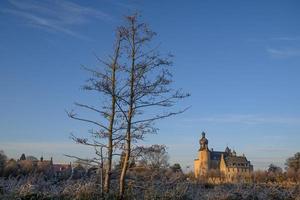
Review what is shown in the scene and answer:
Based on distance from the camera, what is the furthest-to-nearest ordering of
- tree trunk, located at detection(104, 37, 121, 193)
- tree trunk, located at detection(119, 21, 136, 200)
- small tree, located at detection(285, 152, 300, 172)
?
small tree, located at detection(285, 152, 300, 172), tree trunk, located at detection(104, 37, 121, 193), tree trunk, located at detection(119, 21, 136, 200)

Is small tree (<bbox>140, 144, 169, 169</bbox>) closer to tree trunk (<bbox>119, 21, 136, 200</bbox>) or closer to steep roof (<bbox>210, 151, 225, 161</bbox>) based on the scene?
tree trunk (<bbox>119, 21, 136, 200</bbox>)

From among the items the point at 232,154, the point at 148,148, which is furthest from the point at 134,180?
the point at 232,154

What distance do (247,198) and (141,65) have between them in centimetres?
819

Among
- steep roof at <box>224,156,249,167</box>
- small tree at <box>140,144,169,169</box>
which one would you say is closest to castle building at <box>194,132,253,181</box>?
steep roof at <box>224,156,249,167</box>

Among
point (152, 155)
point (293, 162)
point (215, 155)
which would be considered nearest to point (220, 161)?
point (215, 155)

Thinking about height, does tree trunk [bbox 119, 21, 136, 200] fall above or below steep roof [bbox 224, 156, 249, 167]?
below

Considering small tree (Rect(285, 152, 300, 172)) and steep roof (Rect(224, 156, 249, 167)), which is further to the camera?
steep roof (Rect(224, 156, 249, 167))

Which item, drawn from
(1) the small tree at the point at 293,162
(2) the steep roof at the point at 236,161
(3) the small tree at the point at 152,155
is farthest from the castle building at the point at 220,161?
(3) the small tree at the point at 152,155

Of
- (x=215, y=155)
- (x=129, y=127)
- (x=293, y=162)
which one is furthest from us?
(x=215, y=155)

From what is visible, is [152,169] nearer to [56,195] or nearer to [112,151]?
[112,151]

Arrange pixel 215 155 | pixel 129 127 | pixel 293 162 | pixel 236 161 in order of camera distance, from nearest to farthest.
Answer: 1. pixel 129 127
2. pixel 293 162
3. pixel 236 161
4. pixel 215 155

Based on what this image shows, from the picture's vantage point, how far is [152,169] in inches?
557

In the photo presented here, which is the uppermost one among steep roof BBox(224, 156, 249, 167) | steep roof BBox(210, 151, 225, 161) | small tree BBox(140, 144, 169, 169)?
steep roof BBox(210, 151, 225, 161)

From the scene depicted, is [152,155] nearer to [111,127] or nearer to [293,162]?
[111,127]
